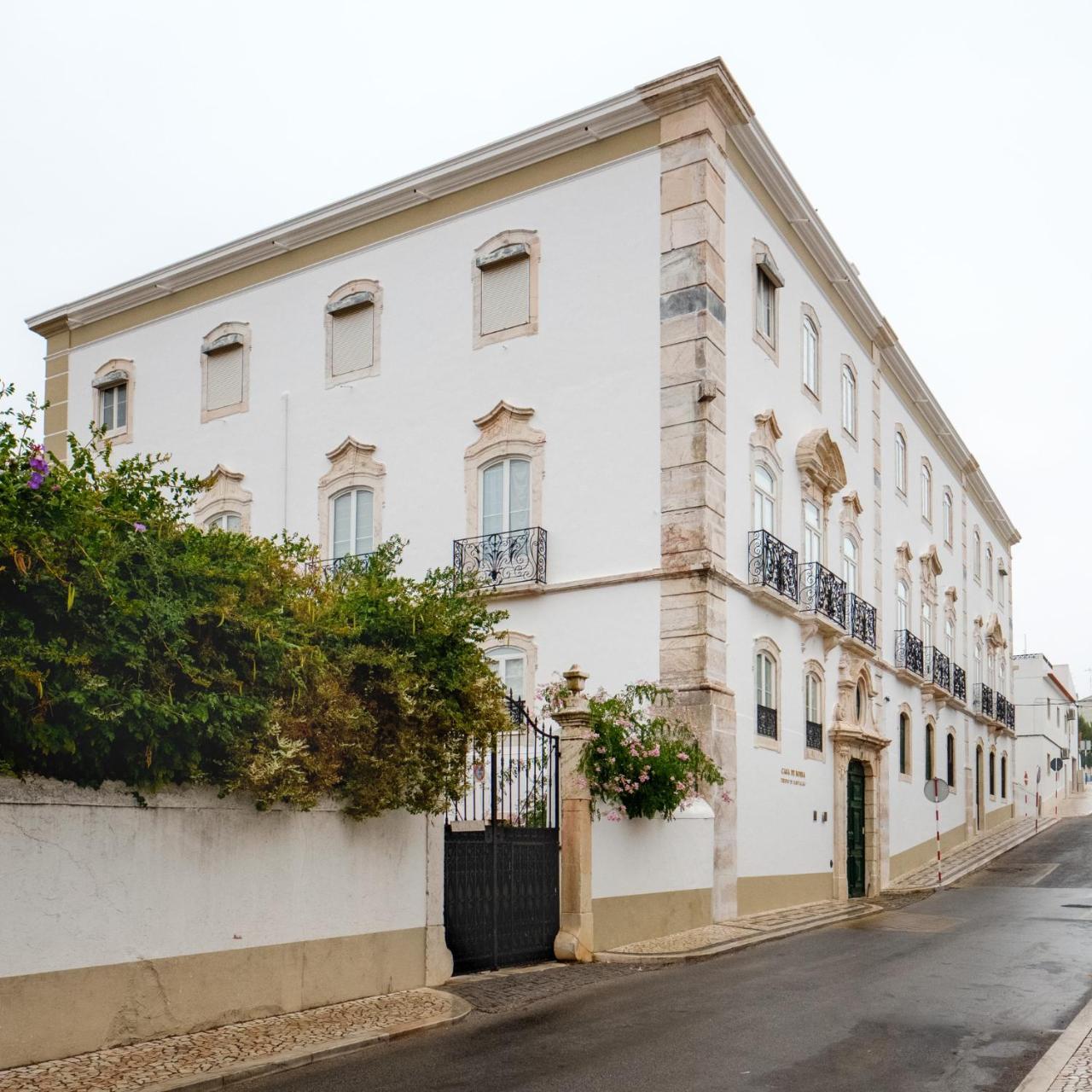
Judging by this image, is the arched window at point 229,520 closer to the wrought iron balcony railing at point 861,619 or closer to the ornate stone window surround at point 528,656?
the ornate stone window surround at point 528,656

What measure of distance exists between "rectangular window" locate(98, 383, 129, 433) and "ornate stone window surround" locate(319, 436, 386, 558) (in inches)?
241

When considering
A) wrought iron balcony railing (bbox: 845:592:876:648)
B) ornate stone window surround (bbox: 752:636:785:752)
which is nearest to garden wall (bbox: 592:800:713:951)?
ornate stone window surround (bbox: 752:636:785:752)

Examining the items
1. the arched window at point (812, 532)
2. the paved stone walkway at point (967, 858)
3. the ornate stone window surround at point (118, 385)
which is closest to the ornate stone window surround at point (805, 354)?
the arched window at point (812, 532)

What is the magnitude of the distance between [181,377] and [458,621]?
17.4 m

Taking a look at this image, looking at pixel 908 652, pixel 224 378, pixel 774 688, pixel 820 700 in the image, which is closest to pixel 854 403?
pixel 908 652

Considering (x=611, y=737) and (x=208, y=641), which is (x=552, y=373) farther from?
(x=208, y=641)

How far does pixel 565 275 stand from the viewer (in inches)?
882

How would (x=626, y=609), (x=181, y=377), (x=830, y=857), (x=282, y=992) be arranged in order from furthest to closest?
(x=181, y=377) < (x=830, y=857) < (x=626, y=609) < (x=282, y=992)

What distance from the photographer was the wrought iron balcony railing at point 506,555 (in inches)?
854

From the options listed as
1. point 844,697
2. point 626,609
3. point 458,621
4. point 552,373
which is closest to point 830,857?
point 844,697

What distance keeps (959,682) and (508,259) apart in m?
21.9

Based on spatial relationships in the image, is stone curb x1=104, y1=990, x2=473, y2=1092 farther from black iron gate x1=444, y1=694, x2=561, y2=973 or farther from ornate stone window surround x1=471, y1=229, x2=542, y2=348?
ornate stone window surround x1=471, y1=229, x2=542, y2=348

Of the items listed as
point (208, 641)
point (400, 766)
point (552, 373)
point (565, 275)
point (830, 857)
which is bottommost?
point (830, 857)

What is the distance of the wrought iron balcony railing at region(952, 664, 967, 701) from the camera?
38.2m
